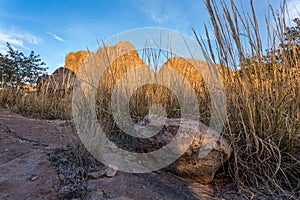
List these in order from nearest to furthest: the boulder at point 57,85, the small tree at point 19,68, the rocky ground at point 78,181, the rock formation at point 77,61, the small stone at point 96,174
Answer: the rocky ground at point 78,181, the small stone at point 96,174, the rock formation at point 77,61, the boulder at point 57,85, the small tree at point 19,68

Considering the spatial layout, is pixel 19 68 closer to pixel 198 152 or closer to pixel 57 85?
pixel 57 85

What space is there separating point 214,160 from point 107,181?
1.89 feet

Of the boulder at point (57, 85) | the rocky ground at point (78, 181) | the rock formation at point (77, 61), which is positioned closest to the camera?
the rocky ground at point (78, 181)

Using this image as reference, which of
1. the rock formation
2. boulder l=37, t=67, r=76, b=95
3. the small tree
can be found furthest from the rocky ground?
the small tree

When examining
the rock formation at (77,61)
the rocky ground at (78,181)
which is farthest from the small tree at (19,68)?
the rocky ground at (78,181)

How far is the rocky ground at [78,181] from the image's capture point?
37.6 inches

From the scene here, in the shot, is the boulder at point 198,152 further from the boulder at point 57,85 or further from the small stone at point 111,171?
the boulder at point 57,85

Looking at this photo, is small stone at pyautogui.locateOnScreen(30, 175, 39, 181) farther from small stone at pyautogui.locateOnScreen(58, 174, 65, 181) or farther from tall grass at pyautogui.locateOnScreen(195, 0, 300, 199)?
tall grass at pyautogui.locateOnScreen(195, 0, 300, 199)

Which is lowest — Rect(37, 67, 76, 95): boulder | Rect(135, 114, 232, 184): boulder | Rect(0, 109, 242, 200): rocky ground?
Rect(0, 109, 242, 200): rocky ground

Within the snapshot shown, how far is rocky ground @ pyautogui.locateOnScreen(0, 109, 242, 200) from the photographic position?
3.13 feet

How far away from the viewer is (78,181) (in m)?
1.04

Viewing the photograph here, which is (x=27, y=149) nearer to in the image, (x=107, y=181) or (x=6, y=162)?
(x=6, y=162)

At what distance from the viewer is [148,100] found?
1890 millimetres

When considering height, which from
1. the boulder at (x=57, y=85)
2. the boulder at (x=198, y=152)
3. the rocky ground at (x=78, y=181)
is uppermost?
the boulder at (x=57, y=85)
